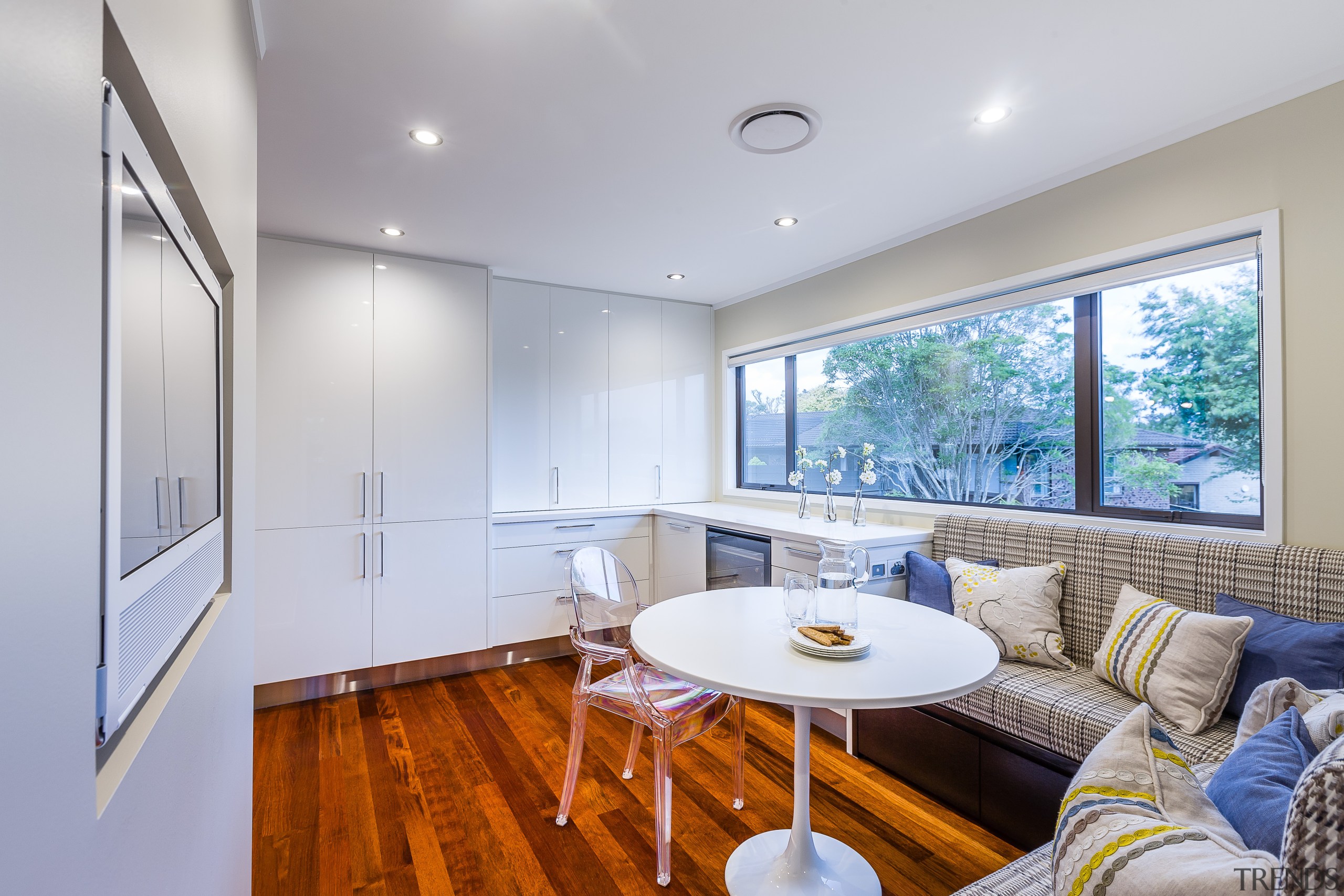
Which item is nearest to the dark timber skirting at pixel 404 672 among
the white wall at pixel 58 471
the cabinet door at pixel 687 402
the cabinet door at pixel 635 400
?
the cabinet door at pixel 635 400

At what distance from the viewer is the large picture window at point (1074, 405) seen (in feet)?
7.02

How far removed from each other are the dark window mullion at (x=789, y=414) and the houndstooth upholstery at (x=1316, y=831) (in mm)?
3515

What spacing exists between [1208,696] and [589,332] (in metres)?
3.55

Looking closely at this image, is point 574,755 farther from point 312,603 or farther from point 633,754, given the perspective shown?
point 312,603

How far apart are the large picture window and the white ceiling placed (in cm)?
56

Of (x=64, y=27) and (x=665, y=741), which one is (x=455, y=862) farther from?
(x=64, y=27)

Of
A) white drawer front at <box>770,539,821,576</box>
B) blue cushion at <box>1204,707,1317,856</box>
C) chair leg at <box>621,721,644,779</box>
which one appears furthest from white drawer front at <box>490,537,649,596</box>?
blue cushion at <box>1204,707,1317,856</box>

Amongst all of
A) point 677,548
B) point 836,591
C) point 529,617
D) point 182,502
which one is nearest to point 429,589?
point 529,617

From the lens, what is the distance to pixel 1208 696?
1711mm

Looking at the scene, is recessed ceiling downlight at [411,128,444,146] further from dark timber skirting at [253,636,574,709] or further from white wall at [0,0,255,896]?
dark timber skirting at [253,636,574,709]

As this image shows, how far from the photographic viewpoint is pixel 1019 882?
1.14m

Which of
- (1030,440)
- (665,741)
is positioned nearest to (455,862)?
(665,741)

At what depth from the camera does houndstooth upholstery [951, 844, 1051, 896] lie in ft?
3.65

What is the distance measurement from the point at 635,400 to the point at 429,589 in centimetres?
183
